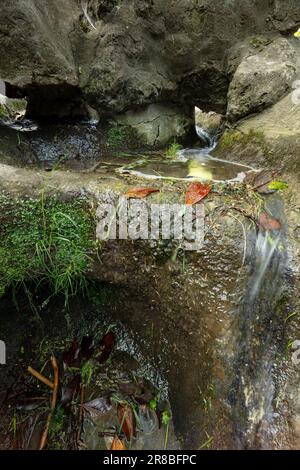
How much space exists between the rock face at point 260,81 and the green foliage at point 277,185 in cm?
137

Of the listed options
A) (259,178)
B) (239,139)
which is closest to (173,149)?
(239,139)

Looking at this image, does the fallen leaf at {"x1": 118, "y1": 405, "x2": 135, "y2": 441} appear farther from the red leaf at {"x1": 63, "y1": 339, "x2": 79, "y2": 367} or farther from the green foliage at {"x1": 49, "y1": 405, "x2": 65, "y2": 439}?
the red leaf at {"x1": 63, "y1": 339, "x2": 79, "y2": 367}

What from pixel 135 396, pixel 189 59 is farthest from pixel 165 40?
pixel 135 396

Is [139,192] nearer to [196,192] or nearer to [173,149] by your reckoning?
[196,192]

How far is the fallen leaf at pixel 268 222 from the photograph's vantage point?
2350mm

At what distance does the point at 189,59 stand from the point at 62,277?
303 cm

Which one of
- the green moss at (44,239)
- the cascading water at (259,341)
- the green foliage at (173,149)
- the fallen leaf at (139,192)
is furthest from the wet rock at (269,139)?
the green moss at (44,239)

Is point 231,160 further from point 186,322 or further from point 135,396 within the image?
point 135,396

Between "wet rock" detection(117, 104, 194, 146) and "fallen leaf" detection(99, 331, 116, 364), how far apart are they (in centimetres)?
225

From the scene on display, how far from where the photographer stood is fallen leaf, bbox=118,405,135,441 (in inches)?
90.0

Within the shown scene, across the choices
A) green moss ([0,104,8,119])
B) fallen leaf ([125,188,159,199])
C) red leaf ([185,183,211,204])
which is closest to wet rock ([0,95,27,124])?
green moss ([0,104,8,119])

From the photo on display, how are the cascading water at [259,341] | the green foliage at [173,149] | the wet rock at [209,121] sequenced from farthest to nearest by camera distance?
the wet rock at [209,121]
the green foliage at [173,149]
the cascading water at [259,341]

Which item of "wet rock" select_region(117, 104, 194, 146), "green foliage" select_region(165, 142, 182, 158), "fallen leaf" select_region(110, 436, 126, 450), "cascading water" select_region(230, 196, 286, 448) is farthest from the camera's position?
"wet rock" select_region(117, 104, 194, 146)

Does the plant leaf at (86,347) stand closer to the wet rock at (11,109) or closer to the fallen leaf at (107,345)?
the fallen leaf at (107,345)
